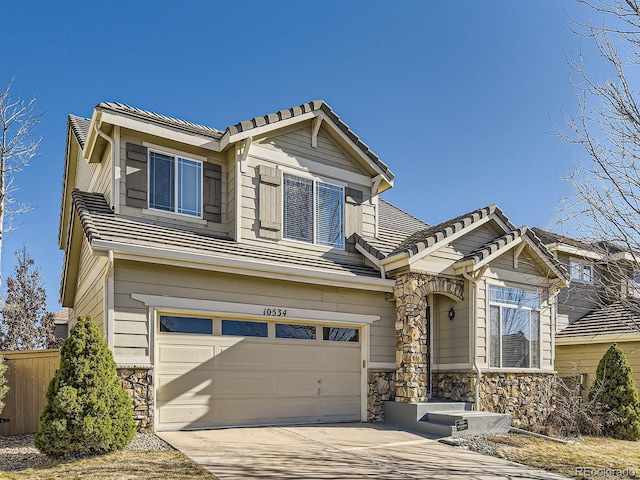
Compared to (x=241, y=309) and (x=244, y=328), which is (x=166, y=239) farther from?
(x=244, y=328)

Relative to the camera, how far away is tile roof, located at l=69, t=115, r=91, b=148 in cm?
1304

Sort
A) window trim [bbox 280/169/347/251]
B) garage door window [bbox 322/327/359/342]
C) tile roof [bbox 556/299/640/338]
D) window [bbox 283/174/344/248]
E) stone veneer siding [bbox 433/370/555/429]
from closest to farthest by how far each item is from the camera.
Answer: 1. garage door window [bbox 322/327/359/342]
2. window trim [bbox 280/169/347/251]
3. window [bbox 283/174/344/248]
4. stone veneer siding [bbox 433/370/555/429]
5. tile roof [bbox 556/299/640/338]

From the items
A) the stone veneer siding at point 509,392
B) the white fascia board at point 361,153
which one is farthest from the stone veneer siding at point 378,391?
the white fascia board at point 361,153

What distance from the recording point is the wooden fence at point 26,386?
1020cm

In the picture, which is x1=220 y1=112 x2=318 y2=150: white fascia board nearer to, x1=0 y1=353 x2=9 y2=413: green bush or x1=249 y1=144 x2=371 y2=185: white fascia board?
x1=249 y1=144 x2=371 y2=185: white fascia board

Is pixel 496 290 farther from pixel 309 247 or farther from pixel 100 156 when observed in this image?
pixel 100 156

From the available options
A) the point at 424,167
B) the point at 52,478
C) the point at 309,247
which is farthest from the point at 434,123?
the point at 52,478

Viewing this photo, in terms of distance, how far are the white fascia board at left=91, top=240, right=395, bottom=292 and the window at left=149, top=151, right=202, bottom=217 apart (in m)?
A: 1.60

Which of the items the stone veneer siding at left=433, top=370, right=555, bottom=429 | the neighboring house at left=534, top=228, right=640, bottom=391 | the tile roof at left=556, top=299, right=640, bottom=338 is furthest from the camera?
the tile roof at left=556, top=299, right=640, bottom=338

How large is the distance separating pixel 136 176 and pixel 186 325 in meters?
2.96

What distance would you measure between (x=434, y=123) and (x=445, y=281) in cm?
538

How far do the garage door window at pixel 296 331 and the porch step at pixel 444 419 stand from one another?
89.1 inches

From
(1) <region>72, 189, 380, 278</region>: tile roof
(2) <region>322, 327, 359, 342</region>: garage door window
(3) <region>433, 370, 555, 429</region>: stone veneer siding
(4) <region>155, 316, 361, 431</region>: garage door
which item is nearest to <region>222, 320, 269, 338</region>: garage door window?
(4) <region>155, 316, 361, 431</region>: garage door

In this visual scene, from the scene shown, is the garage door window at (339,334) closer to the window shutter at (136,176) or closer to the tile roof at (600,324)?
the window shutter at (136,176)
